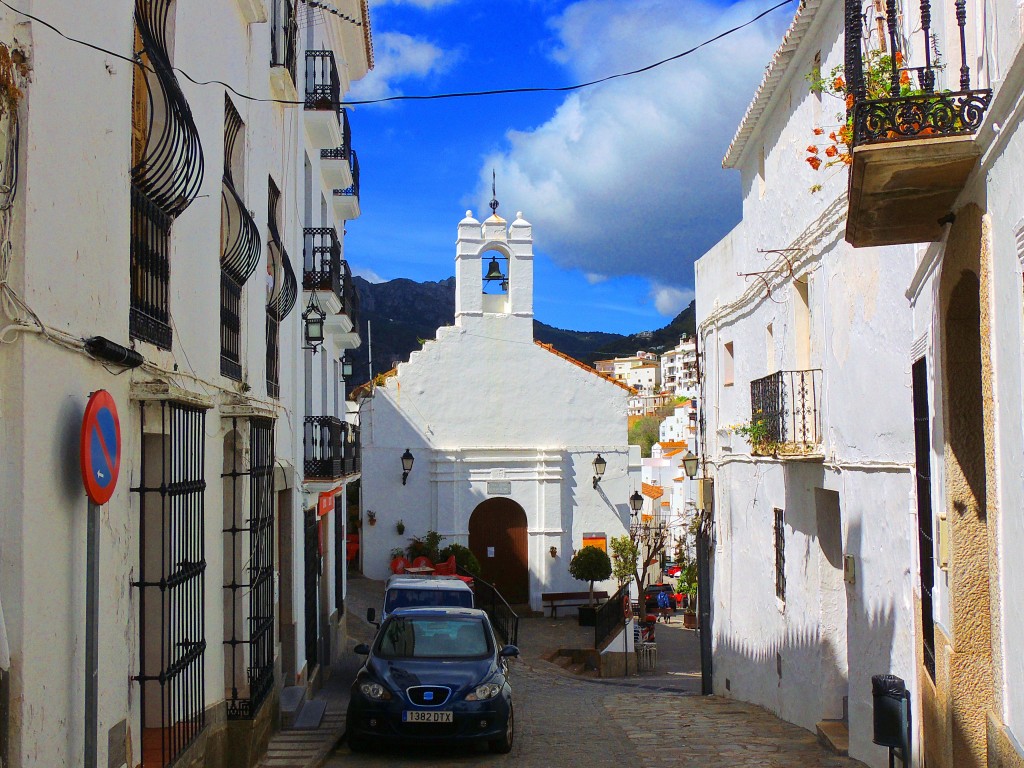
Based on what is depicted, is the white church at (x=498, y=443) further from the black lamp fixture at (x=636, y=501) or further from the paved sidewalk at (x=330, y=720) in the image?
the paved sidewalk at (x=330, y=720)

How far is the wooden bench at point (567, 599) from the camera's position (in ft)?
83.8

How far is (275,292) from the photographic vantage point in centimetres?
1159

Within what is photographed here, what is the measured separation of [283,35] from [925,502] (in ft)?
28.9

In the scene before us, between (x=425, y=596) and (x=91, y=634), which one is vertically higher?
(x=91, y=634)

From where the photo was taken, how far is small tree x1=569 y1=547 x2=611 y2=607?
24609 millimetres

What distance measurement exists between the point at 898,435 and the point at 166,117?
20.5 feet

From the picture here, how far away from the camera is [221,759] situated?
8.04m

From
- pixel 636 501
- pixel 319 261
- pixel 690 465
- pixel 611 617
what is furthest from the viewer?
pixel 636 501

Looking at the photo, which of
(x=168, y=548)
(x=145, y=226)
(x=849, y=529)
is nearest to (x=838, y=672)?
(x=849, y=529)

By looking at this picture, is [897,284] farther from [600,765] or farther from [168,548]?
[168,548]

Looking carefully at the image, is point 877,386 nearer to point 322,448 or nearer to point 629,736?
point 629,736

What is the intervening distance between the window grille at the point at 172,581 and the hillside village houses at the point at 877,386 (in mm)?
4440

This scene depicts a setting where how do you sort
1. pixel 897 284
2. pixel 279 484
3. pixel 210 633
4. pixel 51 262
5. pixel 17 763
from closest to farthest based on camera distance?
pixel 17 763, pixel 51 262, pixel 210 633, pixel 897 284, pixel 279 484

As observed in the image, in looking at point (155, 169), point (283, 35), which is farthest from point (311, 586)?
point (155, 169)
